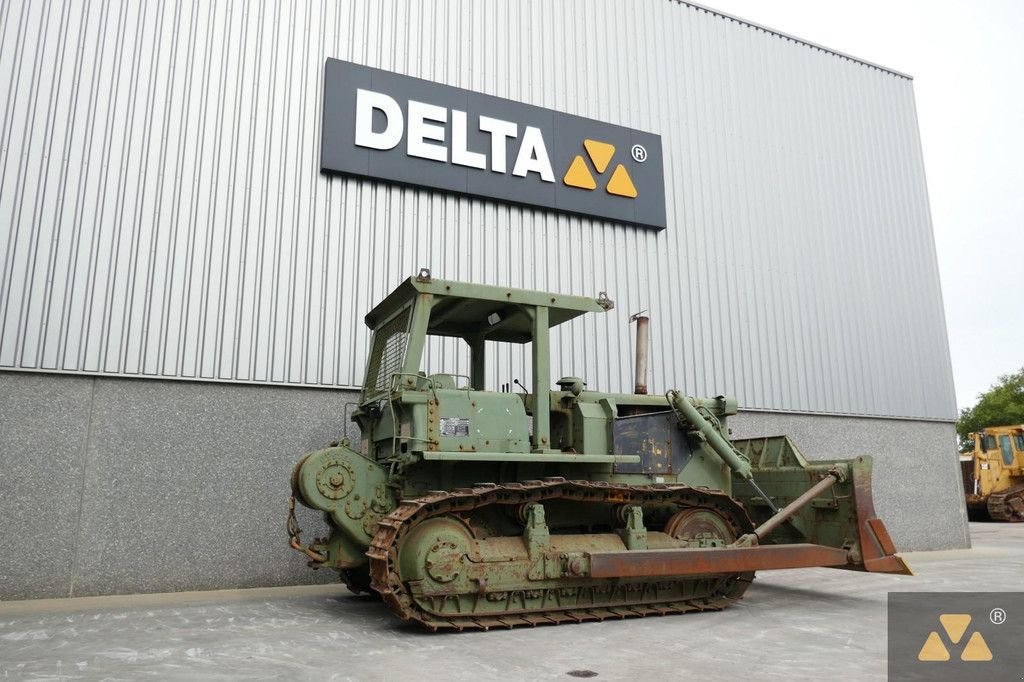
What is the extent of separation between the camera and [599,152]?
39.8 ft

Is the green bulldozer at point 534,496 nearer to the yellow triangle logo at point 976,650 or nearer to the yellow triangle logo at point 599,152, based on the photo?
the yellow triangle logo at point 976,650

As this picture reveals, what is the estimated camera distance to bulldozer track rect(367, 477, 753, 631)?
585 centimetres

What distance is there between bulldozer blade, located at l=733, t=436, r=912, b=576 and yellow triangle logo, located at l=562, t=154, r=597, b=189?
5297 millimetres

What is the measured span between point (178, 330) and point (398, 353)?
3.58 metres

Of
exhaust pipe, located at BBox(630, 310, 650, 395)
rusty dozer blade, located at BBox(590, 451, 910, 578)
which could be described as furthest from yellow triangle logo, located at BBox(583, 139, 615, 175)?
rusty dozer blade, located at BBox(590, 451, 910, 578)

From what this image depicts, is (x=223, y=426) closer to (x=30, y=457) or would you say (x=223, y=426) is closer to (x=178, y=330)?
(x=178, y=330)

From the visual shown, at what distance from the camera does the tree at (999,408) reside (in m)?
48.5

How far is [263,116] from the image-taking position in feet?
32.3

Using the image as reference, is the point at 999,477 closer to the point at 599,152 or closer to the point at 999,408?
the point at 599,152

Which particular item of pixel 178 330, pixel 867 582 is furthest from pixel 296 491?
pixel 867 582

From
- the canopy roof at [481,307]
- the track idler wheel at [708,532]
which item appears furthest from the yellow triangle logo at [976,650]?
the canopy roof at [481,307]

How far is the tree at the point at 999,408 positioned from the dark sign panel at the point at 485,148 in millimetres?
47799

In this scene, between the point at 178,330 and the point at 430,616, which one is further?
the point at 178,330

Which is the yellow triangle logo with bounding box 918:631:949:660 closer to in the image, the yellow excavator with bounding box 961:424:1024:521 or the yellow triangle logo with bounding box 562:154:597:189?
the yellow triangle logo with bounding box 562:154:597:189
